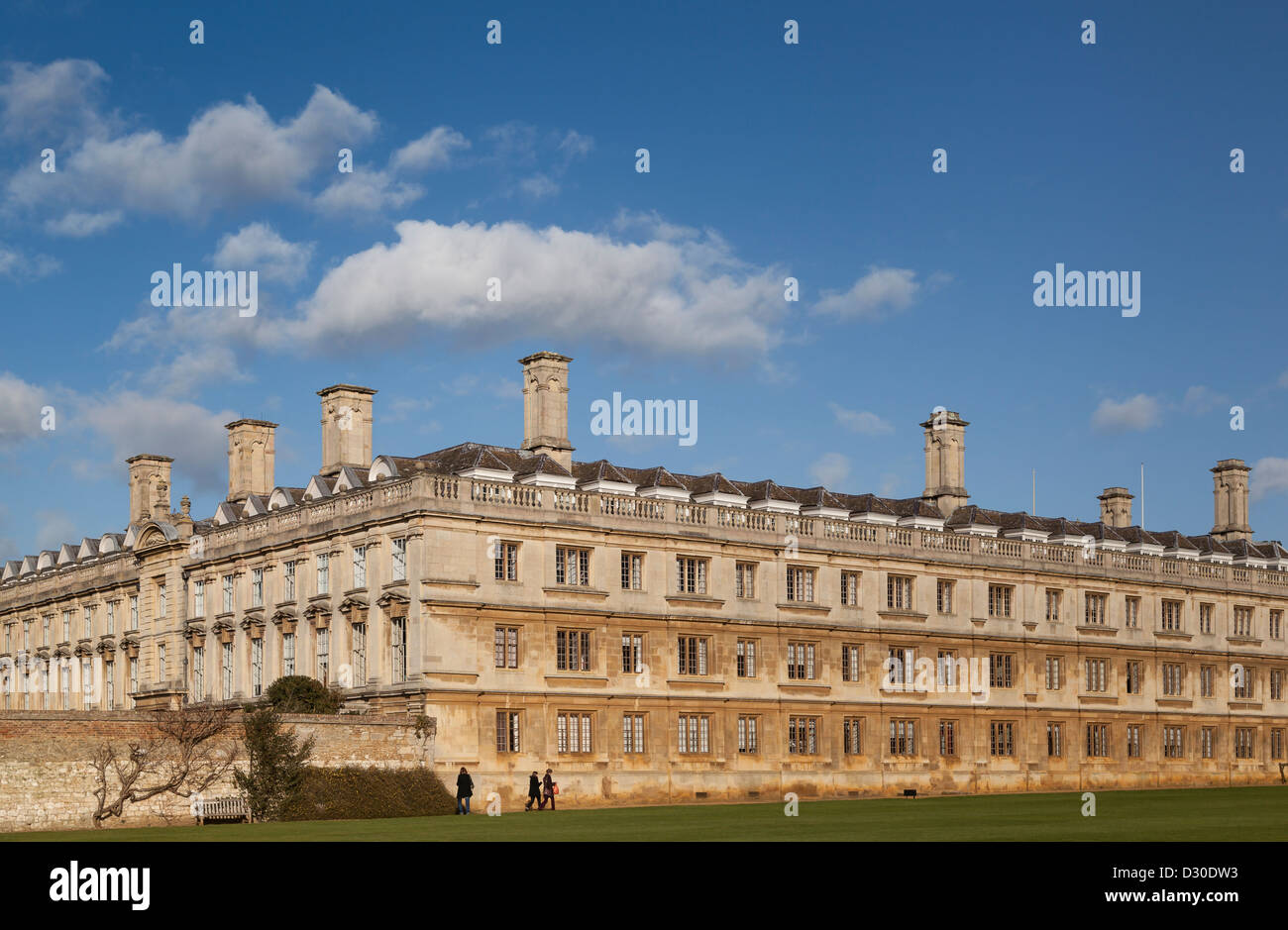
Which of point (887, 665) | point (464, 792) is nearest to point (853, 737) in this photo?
point (887, 665)

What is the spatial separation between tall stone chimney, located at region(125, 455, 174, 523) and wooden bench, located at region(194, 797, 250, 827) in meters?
32.5

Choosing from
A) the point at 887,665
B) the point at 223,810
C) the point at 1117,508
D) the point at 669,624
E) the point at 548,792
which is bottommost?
the point at 548,792

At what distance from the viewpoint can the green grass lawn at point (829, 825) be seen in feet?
92.5

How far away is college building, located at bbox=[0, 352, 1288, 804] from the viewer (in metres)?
49.9

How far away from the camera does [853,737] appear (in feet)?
194

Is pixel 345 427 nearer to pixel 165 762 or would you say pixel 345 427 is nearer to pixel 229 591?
pixel 229 591

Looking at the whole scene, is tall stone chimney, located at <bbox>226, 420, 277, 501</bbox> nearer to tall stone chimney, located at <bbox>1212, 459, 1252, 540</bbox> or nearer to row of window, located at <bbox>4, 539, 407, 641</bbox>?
row of window, located at <bbox>4, 539, 407, 641</bbox>

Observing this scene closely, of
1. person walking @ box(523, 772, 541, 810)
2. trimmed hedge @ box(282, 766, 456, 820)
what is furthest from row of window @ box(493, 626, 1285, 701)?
trimmed hedge @ box(282, 766, 456, 820)

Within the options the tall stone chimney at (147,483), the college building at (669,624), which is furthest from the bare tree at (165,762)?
the tall stone chimney at (147,483)

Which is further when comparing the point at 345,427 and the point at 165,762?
the point at 345,427

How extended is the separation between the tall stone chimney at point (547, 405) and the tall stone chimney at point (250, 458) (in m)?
13.0

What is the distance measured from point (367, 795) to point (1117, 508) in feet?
155
